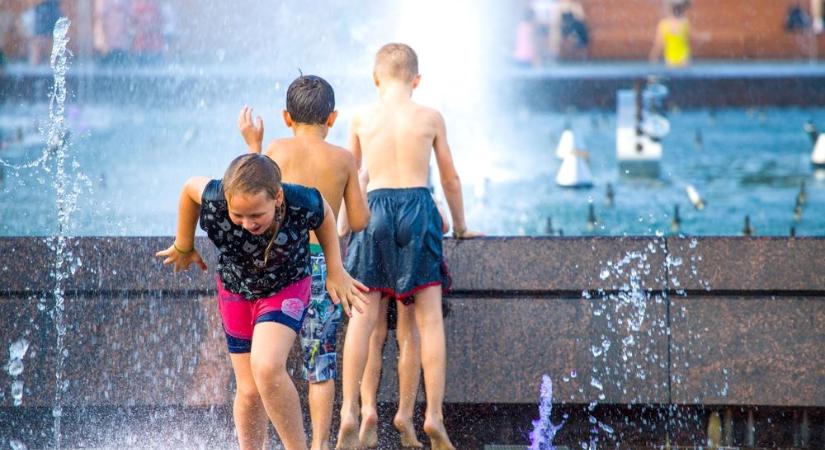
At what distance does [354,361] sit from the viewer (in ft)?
16.0

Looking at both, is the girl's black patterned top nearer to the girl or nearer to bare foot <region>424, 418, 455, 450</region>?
the girl

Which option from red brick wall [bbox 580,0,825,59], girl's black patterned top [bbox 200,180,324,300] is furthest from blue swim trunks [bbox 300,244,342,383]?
red brick wall [bbox 580,0,825,59]

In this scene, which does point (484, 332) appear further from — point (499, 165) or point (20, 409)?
point (499, 165)

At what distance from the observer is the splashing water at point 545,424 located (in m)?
5.23

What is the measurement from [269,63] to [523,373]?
16054mm

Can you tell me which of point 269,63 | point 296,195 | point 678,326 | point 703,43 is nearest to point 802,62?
point 703,43

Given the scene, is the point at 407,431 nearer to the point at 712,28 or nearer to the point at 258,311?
the point at 258,311

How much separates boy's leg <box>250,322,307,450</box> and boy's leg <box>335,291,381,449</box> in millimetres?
773

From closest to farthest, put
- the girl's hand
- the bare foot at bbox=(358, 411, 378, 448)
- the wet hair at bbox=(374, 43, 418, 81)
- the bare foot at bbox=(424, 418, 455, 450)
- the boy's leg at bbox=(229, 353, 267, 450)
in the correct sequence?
1. the boy's leg at bbox=(229, 353, 267, 450)
2. the bare foot at bbox=(424, 418, 455, 450)
3. the bare foot at bbox=(358, 411, 378, 448)
4. the wet hair at bbox=(374, 43, 418, 81)
5. the girl's hand

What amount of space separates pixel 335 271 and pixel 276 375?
1.31ft

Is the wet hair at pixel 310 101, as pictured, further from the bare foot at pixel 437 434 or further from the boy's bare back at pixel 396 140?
the bare foot at pixel 437 434

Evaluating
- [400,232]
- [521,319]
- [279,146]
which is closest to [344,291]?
[279,146]

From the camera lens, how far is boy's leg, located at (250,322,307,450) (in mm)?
3891

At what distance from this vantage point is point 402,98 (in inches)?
198
